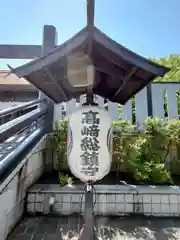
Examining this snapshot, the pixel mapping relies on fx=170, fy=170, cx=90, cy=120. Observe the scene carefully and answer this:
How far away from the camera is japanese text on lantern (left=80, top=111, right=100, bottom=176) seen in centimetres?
212

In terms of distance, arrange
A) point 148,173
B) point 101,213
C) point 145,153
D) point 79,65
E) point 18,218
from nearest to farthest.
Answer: point 79,65, point 18,218, point 101,213, point 148,173, point 145,153

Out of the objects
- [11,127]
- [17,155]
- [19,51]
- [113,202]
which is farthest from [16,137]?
[19,51]

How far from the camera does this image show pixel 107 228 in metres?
2.74

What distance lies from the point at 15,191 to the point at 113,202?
1753 mm

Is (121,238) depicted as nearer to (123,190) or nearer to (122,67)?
(123,190)

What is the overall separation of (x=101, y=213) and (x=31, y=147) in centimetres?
180

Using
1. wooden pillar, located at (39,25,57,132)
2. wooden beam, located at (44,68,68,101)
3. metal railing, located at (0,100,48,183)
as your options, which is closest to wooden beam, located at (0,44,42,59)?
wooden pillar, located at (39,25,57,132)

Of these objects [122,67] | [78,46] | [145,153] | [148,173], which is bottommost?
[148,173]

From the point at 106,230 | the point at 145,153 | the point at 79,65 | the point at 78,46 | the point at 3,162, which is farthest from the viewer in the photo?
the point at 145,153

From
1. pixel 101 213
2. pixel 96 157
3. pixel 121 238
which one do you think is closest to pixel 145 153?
pixel 101 213

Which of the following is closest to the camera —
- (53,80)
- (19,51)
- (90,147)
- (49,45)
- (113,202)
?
(90,147)

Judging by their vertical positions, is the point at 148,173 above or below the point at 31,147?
below

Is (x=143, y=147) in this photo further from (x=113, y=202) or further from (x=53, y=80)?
(x=53, y=80)

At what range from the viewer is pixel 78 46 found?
1.81 meters
